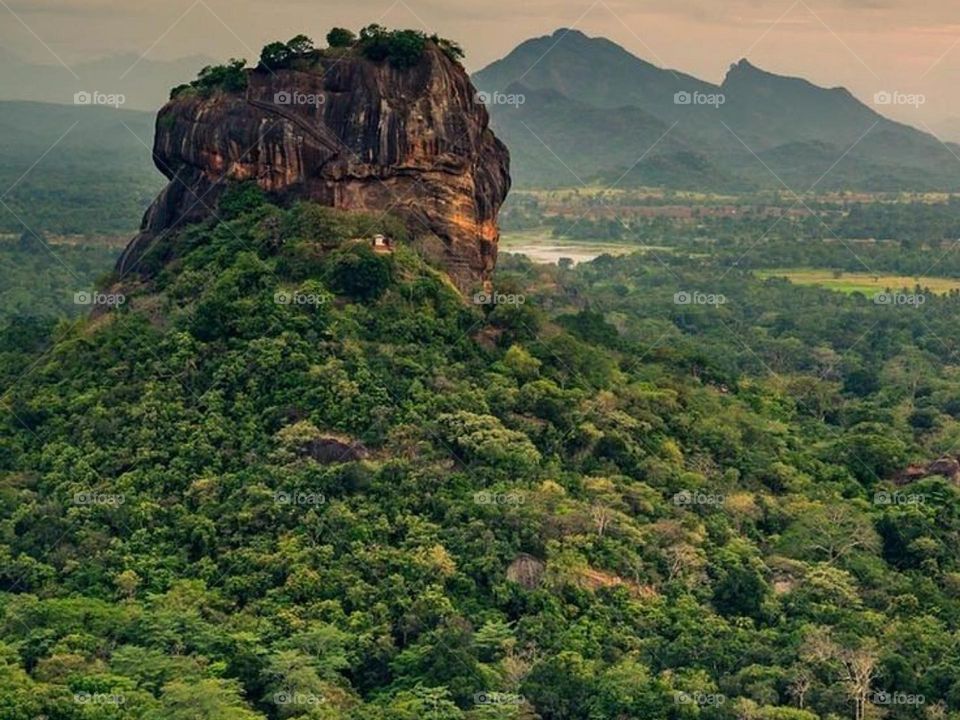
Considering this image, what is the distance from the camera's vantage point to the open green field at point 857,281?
87.9 metres

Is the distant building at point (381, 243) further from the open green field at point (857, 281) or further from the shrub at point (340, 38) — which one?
the open green field at point (857, 281)

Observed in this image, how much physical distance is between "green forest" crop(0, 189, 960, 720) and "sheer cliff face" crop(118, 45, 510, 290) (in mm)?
1049

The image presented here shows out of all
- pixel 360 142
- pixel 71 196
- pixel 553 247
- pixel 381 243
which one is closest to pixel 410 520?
pixel 381 243

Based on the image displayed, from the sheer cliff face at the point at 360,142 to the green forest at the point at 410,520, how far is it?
105 cm

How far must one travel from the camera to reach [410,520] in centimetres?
3005

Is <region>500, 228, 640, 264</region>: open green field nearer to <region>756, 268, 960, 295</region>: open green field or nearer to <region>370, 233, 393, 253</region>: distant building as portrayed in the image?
<region>756, 268, 960, 295</region>: open green field

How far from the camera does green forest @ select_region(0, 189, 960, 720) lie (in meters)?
26.3

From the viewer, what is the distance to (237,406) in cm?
3272

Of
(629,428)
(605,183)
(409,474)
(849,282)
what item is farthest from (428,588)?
(605,183)

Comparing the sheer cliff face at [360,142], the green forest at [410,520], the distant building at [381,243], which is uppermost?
the sheer cliff face at [360,142]

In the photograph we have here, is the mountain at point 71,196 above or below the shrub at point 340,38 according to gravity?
below

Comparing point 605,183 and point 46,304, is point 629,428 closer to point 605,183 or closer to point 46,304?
point 46,304

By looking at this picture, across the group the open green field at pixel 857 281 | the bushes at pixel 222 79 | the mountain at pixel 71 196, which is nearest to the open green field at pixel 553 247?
the open green field at pixel 857 281

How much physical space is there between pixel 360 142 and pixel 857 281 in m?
60.3
